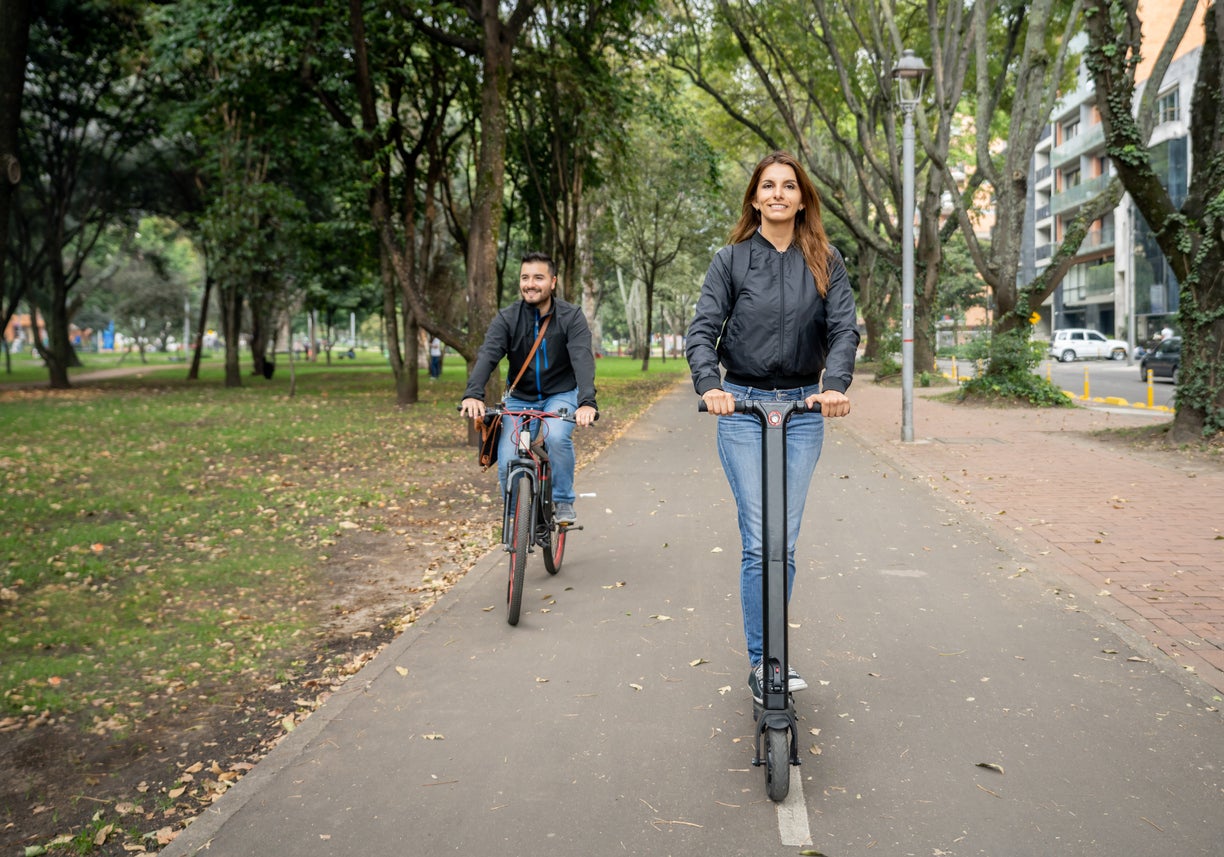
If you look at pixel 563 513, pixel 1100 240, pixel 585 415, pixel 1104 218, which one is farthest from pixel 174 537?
pixel 1104 218

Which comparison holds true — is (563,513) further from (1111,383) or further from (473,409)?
(1111,383)

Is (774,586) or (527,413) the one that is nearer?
(774,586)

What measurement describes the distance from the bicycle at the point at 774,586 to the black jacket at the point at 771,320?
0.84 ft

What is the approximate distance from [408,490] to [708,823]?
7817mm

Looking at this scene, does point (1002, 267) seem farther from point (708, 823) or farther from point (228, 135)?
point (708, 823)

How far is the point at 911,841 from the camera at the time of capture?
308 centimetres

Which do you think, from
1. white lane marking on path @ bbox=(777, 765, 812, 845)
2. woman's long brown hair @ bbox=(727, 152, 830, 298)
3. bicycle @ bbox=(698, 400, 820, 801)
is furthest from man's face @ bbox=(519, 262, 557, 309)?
white lane marking on path @ bbox=(777, 765, 812, 845)

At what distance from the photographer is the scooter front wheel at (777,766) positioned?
3309mm

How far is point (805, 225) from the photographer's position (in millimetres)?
3896

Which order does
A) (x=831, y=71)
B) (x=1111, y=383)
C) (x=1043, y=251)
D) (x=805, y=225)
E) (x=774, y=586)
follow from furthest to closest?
(x=1043, y=251)
(x=1111, y=383)
(x=831, y=71)
(x=805, y=225)
(x=774, y=586)

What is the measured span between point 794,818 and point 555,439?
320 cm

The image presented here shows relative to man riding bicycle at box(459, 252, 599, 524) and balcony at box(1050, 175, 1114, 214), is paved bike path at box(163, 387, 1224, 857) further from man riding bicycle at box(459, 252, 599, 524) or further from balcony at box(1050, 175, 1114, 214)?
balcony at box(1050, 175, 1114, 214)

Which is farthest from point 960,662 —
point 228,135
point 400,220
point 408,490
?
point 228,135

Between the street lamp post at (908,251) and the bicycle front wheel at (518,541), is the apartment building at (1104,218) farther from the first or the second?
the bicycle front wheel at (518,541)
